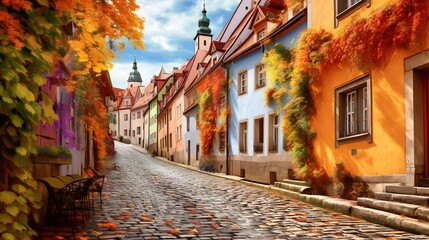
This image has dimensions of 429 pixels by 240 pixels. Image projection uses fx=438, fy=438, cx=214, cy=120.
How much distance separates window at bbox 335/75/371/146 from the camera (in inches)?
457

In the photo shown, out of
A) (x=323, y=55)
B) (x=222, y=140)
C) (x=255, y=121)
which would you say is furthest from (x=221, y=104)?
(x=323, y=55)

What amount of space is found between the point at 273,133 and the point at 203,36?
133 feet

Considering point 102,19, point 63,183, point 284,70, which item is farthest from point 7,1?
point 284,70

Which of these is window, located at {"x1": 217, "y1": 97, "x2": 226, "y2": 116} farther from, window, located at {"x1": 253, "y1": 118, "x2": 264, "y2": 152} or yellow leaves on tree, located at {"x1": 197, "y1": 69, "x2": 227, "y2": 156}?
window, located at {"x1": 253, "y1": 118, "x2": 264, "y2": 152}

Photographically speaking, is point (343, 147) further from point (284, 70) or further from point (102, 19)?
point (102, 19)

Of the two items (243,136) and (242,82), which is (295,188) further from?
(242,82)

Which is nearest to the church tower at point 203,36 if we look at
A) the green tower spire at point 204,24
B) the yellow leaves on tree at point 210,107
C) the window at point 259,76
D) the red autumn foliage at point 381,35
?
the green tower spire at point 204,24

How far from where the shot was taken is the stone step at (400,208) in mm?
8055

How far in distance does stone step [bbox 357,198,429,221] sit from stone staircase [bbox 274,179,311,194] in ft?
11.1

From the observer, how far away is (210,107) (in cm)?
2719

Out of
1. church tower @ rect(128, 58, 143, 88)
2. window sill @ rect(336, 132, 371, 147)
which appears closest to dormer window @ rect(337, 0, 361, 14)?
window sill @ rect(336, 132, 371, 147)

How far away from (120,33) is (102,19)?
10.7 inches

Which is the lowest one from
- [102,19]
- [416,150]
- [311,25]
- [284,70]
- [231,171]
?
[231,171]

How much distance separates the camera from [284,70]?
1669cm
